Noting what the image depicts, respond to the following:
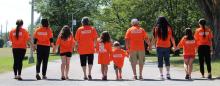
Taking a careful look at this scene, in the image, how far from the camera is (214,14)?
30.0m

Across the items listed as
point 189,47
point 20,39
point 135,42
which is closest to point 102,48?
point 135,42

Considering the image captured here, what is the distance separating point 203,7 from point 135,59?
49.1 feet

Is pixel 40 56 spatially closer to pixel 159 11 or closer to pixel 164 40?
pixel 164 40

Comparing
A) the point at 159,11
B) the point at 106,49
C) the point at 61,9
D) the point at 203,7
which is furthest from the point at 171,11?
the point at 106,49

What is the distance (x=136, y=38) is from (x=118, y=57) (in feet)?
3.53

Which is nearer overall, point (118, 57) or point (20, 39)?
point (20, 39)

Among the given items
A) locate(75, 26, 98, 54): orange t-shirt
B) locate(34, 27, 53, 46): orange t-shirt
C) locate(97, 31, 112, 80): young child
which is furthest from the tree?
locate(34, 27, 53, 46): orange t-shirt

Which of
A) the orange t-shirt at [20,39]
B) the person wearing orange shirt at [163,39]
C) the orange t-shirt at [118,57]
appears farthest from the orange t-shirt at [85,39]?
the person wearing orange shirt at [163,39]

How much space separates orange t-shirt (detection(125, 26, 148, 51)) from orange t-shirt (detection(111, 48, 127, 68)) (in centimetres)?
75

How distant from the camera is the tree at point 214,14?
1166 inches

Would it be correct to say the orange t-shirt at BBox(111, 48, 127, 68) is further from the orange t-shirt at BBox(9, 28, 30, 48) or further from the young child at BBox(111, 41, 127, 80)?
the orange t-shirt at BBox(9, 28, 30, 48)

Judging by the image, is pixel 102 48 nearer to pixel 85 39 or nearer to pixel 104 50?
pixel 104 50

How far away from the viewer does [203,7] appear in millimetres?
31094

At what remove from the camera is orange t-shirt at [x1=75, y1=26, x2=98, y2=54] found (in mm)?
16953
